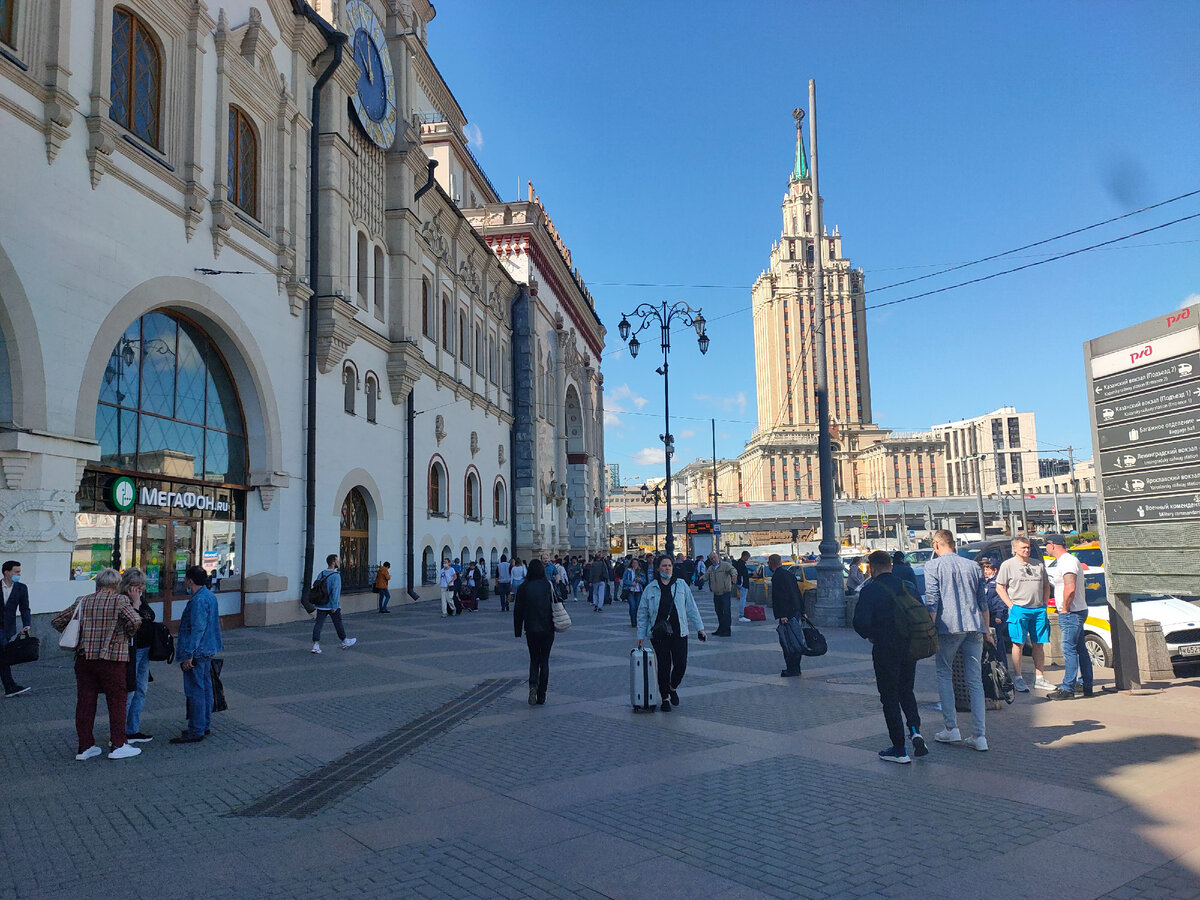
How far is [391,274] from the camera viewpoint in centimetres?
2825

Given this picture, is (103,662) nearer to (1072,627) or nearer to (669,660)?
(669,660)

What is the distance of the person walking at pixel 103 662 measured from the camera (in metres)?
7.42

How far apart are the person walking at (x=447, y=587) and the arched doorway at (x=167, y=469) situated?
18.6 ft

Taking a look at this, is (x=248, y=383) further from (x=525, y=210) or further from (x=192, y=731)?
(x=525, y=210)

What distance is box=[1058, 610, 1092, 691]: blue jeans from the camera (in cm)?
982

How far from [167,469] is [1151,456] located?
17286 mm

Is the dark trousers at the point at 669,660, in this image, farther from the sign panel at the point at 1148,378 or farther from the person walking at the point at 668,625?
the sign panel at the point at 1148,378

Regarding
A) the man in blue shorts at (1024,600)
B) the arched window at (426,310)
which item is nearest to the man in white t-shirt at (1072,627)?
the man in blue shorts at (1024,600)

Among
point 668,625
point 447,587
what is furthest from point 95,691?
point 447,587

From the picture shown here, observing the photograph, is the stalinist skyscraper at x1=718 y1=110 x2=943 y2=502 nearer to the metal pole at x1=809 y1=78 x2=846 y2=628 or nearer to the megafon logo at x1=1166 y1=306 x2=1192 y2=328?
the metal pole at x1=809 y1=78 x2=846 y2=628

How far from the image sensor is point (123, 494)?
53.3 ft

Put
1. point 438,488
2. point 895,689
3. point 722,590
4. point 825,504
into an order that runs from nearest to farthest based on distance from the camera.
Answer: point 895,689, point 722,590, point 825,504, point 438,488

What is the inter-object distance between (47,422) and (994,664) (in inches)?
550

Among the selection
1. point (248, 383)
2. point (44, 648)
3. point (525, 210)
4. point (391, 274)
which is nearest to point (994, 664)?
A: point (44, 648)
